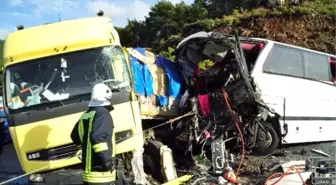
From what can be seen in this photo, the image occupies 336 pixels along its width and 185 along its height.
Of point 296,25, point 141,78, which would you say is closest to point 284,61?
point 141,78

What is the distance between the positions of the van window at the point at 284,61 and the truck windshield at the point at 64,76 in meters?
2.96

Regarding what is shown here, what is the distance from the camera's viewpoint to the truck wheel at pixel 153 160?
7571 millimetres

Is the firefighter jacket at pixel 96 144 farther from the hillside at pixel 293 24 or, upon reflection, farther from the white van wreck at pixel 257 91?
the hillside at pixel 293 24

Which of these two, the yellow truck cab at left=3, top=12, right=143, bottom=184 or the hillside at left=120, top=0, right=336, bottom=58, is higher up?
the hillside at left=120, top=0, right=336, bottom=58

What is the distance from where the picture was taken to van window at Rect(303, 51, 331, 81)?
9.12 meters

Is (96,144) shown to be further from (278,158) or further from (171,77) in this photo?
(278,158)

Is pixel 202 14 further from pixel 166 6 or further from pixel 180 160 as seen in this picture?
pixel 180 160

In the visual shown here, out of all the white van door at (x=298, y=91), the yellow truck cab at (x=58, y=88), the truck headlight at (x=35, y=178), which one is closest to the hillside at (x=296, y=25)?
the white van door at (x=298, y=91)

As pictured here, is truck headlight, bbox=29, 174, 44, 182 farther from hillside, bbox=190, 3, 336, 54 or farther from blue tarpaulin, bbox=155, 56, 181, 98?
hillside, bbox=190, 3, 336, 54

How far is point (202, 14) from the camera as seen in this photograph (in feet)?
104

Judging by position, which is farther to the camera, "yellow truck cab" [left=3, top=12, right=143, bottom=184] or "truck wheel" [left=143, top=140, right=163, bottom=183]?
"truck wheel" [left=143, top=140, right=163, bottom=183]

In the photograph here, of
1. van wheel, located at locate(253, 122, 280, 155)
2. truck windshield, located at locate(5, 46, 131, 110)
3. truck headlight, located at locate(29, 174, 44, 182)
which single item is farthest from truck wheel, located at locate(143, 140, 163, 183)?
van wheel, located at locate(253, 122, 280, 155)

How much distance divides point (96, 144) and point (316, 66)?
579 cm

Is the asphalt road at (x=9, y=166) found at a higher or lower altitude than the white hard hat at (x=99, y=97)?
lower
